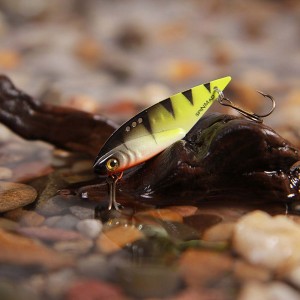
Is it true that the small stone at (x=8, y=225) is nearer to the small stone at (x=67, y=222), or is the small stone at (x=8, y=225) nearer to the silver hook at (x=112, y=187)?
the small stone at (x=67, y=222)

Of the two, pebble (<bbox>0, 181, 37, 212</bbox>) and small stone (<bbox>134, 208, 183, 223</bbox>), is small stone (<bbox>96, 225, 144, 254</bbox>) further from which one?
pebble (<bbox>0, 181, 37, 212</bbox>)

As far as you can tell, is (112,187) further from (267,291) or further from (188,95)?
(267,291)

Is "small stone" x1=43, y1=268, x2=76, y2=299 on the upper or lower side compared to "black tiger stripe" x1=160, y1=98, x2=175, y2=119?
lower

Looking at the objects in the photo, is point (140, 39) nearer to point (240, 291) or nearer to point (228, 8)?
point (228, 8)

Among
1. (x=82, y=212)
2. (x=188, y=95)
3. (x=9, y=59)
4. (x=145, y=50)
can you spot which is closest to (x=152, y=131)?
(x=188, y=95)

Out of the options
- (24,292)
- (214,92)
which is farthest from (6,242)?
(214,92)

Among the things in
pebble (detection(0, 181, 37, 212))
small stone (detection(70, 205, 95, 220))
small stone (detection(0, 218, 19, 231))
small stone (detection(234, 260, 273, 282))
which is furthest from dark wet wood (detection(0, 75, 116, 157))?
small stone (detection(234, 260, 273, 282))
